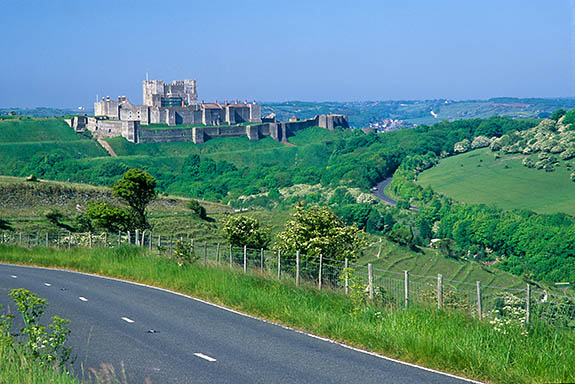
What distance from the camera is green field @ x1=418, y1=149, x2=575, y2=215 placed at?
98625 mm

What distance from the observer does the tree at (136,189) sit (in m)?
38.6

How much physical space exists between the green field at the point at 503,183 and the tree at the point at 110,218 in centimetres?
6650

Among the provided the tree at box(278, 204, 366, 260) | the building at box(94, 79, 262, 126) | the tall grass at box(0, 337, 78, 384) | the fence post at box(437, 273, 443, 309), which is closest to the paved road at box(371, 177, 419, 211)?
the building at box(94, 79, 262, 126)

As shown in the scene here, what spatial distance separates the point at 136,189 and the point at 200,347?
29.2 m

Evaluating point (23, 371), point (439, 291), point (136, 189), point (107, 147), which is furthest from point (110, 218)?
point (107, 147)

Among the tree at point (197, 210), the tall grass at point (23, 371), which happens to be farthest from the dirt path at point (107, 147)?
the tall grass at point (23, 371)

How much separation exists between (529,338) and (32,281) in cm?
1323

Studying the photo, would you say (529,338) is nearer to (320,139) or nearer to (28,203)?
(28,203)

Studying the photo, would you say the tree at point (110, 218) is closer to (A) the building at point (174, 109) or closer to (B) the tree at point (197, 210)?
(B) the tree at point (197, 210)

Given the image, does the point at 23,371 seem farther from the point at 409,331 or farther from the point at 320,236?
the point at 320,236

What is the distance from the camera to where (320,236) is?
30.4 metres

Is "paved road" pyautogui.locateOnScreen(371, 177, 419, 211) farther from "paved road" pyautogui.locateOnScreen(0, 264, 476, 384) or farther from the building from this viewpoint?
"paved road" pyautogui.locateOnScreen(0, 264, 476, 384)

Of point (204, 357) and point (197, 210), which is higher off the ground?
point (204, 357)

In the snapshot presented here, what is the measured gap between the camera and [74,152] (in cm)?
13425
